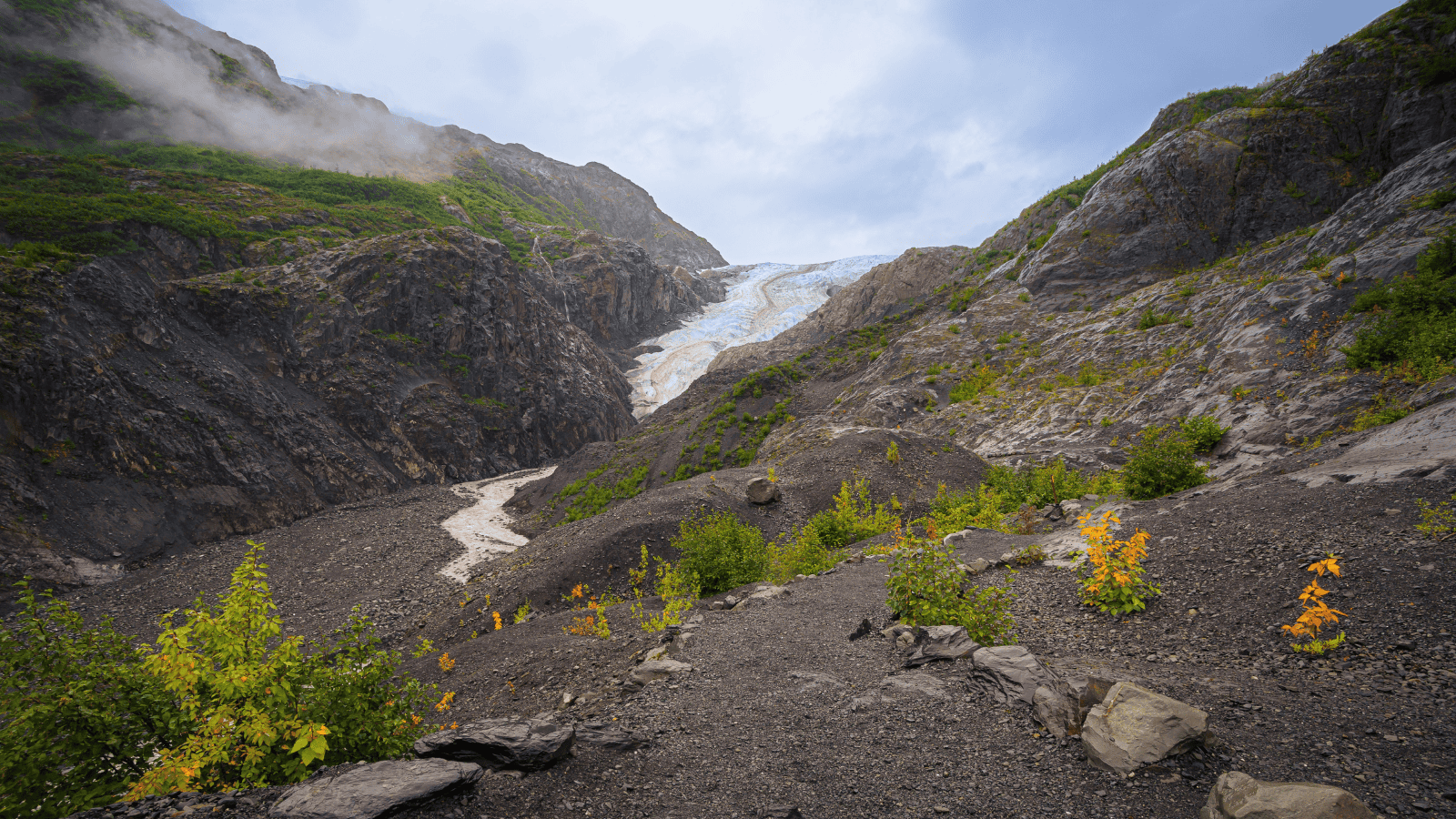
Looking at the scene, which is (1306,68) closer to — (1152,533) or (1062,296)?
(1062,296)

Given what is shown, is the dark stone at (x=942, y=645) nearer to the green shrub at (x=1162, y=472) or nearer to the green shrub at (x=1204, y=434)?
the green shrub at (x=1162, y=472)

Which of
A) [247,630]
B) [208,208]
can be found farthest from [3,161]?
[247,630]

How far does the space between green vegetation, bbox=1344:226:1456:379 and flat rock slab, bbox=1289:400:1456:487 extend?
2834mm

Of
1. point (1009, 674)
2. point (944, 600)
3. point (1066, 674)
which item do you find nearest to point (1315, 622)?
point (1066, 674)

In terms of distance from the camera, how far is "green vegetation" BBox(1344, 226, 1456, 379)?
10.2 m

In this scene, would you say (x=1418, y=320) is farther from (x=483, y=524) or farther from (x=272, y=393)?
(x=272, y=393)

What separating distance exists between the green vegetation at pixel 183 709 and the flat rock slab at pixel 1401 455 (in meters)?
11.9

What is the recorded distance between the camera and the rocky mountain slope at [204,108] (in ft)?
179

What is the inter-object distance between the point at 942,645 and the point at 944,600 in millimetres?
1059

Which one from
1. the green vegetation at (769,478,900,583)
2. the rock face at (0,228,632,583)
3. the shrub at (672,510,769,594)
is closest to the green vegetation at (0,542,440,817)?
the shrub at (672,510,769,594)

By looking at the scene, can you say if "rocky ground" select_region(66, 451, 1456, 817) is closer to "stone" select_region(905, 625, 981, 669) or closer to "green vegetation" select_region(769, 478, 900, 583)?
"stone" select_region(905, 625, 981, 669)

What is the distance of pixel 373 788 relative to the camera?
126 inches

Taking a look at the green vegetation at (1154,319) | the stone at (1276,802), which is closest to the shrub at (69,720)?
the stone at (1276,802)

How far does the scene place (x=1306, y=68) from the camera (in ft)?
78.5
